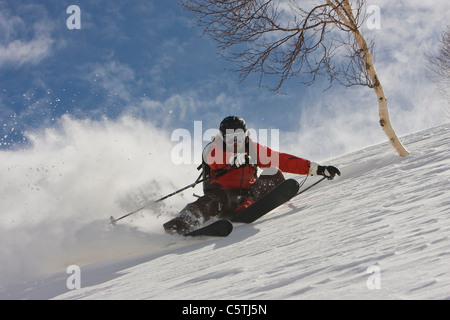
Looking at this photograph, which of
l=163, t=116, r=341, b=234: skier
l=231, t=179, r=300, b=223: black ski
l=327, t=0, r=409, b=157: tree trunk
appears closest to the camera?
l=231, t=179, r=300, b=223: black ski

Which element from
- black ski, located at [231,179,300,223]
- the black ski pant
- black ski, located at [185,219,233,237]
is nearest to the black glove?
the black ski pant

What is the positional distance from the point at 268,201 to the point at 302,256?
7.42 feet

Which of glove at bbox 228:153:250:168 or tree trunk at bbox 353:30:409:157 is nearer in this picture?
glove at bbox 228:153:250:168

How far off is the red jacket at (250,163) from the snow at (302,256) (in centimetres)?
63

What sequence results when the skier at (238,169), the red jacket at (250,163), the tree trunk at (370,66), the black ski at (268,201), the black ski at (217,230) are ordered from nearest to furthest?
the black ski at (217,230)
the black ski at (268,201)
the skier at (238,169)
the red jacket at (250,163)
the tree trunk at (370,66)

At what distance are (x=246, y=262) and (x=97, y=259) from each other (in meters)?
2.57

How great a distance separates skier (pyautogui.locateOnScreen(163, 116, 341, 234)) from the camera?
5.32 meters

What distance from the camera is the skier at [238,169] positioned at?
532 centimetres

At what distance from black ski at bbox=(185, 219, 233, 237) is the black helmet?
1695 mm

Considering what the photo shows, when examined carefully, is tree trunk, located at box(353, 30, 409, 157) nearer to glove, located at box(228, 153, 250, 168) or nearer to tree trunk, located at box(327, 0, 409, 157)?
tree trunk, located at box(327, 0, 409, 157)

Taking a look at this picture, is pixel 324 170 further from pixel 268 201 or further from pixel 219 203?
pixel 219 203

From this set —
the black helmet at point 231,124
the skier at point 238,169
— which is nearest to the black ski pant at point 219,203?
the skier at point 238,169

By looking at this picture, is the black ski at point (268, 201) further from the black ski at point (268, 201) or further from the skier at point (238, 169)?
the skier at point (238, 169)
